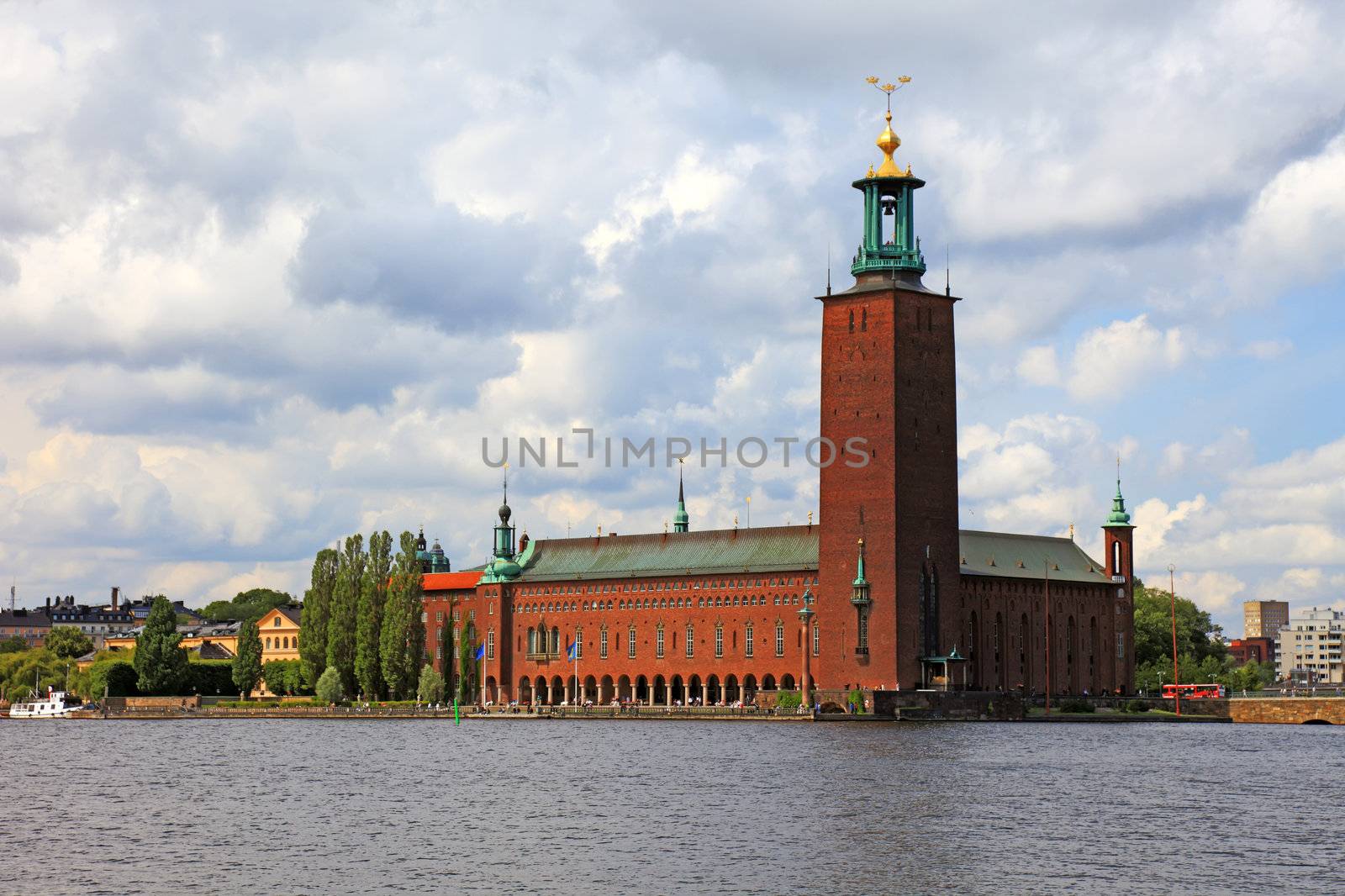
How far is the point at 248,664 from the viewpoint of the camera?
429 ft

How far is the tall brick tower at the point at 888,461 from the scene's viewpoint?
4188 inches

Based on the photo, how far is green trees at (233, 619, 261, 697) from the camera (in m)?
131

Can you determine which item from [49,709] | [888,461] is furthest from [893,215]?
[49,709]

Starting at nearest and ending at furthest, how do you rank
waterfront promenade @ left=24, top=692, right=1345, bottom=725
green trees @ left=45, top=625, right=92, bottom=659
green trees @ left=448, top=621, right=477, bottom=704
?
1. waterfront promenade @ left=24, top=692, right=1345, bottom=725
2. green trees @ left=448, top=621, right=477, bottom=704
3. green trees @ left=45, top=625, right=92, bottom=659

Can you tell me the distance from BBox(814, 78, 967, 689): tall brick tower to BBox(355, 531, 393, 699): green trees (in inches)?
1027

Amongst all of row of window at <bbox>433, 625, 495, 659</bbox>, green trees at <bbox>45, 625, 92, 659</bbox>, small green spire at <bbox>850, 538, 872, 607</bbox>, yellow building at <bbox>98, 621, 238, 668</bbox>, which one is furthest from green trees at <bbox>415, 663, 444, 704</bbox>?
yellow building at <bbox>98, 621, 238, 668</bbox>

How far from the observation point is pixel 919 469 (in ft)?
352

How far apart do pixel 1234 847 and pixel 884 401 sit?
211 ft

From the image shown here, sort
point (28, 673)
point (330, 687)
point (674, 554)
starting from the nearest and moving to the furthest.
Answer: point (330, 687) → point (674, 554) → point (28, 673)

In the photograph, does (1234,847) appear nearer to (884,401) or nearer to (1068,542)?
(884,401)

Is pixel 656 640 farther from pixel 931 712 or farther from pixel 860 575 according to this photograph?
pixel 931 712

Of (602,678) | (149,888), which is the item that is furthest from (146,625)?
(149,888)

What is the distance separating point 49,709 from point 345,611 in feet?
85.2

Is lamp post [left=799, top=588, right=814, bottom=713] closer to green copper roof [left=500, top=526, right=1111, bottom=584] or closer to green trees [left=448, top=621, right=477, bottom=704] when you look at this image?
green copper roof [left=500, top=526, right=1111, bottom=584]
